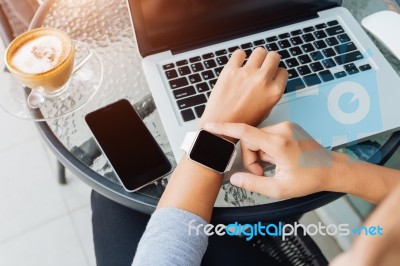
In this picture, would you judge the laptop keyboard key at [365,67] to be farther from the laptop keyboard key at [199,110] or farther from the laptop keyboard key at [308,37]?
the laptop keyboard key at [199,110]

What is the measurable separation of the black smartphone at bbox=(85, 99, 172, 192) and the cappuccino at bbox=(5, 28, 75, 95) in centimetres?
10

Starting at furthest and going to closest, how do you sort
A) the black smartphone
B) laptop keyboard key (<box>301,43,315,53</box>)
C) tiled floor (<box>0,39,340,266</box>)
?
tiled floor (<box>0,39,340,266</box>) → laptop keyboard key (<box>301,43,315,53</box>) → the black smartphone

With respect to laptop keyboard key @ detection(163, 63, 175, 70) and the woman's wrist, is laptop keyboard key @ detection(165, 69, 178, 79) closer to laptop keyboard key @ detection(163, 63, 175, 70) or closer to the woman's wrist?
laptop keyboard key @ detection(163, 63, 175, 70)

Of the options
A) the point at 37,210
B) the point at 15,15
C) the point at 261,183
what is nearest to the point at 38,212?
the point at 37,210

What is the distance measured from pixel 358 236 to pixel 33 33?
77 cm

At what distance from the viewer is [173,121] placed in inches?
29.6

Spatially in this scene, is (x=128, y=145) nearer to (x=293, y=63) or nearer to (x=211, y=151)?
(x=211, y=151)

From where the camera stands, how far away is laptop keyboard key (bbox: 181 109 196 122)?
29.7 inches

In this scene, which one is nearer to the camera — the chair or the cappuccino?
the cappuccino

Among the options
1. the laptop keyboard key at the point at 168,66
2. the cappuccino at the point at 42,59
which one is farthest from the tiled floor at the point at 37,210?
the laptop keyboard key at the point at 168,66

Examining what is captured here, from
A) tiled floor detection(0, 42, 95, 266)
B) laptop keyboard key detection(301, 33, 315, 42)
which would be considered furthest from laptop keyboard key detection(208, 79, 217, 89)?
tiled floor detection(0, 42, 95, 266)

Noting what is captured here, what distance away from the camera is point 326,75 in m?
0.80

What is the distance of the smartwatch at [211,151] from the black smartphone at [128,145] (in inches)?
3.3

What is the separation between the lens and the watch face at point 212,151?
0.67 m
